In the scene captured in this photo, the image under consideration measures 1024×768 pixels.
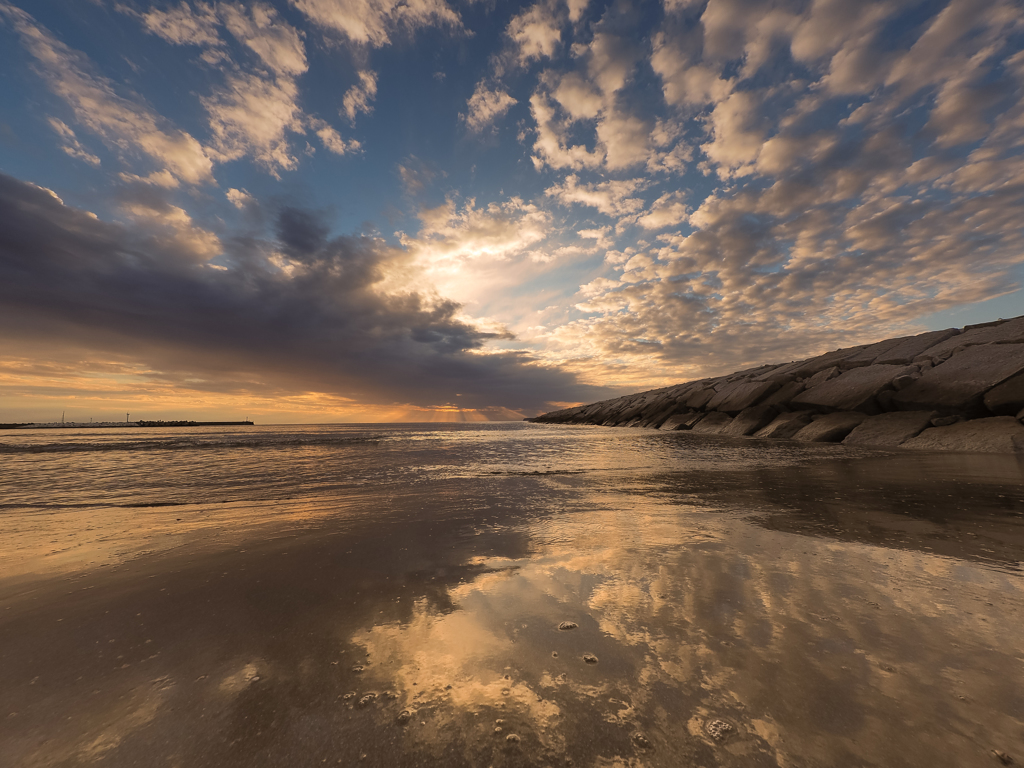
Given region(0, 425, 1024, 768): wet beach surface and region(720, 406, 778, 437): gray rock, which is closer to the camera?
region(0, 425, 1024, 768): wet beach surface

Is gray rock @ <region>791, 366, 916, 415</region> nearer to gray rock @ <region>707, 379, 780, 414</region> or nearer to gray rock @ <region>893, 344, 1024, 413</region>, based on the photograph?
gray rock @ <region>893, 344, 1024, 413</region>

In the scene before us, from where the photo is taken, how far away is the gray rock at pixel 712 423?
19.3 metres

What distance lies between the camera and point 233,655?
5.81ft

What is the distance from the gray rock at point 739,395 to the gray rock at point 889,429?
4119mm

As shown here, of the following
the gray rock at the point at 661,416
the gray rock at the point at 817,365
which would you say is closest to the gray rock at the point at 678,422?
the gray rock at the point at 661,416

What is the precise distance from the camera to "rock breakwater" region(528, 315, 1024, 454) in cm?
995

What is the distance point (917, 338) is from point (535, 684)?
19.6m

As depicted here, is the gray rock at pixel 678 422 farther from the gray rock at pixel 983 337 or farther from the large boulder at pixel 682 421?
the gray rock at pixel 983 337

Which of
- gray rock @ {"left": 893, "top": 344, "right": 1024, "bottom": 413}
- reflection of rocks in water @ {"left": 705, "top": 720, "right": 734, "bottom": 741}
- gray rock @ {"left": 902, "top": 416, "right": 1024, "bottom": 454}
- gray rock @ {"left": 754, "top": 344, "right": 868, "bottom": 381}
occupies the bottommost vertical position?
reflection of rocks in water @ {"left": 705, "top": 720, "right": 734, "bottom": 741}

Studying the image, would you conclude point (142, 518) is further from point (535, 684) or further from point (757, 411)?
point (757, 411)

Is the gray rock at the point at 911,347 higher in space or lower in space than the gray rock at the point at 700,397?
higher

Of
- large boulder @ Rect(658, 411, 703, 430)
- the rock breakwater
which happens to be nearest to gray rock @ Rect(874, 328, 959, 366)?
the rock breakwater

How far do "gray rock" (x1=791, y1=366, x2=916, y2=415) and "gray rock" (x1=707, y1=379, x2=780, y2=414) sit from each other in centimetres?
179

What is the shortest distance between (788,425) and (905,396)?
3719 mm
